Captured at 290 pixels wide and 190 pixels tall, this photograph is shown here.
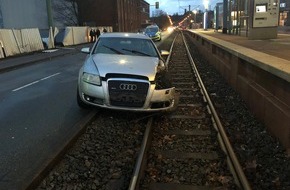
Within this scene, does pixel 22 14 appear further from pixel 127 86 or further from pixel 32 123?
pixel 127 86

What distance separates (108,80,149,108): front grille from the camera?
657 cm

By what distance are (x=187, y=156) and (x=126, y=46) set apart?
3.88 m

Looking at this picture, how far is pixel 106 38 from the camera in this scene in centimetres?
874

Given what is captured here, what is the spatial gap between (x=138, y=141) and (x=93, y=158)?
979mm

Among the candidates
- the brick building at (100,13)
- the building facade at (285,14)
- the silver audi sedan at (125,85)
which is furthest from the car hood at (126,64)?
the building facade at (285,14)

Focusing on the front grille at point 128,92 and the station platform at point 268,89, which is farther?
the front grille at point 128,92

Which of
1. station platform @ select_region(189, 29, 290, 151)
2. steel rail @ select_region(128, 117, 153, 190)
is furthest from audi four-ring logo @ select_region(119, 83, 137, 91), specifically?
station platform @ select_region(189, 29, 290, 151)

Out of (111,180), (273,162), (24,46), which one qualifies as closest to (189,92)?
(273,162)

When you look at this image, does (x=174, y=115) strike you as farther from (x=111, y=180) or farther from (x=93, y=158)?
(x=111, y=180)

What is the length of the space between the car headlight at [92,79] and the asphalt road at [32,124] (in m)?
0.77

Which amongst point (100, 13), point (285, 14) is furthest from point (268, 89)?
point (285, 14)

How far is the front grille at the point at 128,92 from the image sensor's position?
6.57 m

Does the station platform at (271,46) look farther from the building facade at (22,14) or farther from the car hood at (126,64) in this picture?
the building facade at (22,14)

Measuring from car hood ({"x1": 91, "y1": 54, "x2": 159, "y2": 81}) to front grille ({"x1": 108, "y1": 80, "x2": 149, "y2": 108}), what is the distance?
0.21 m
